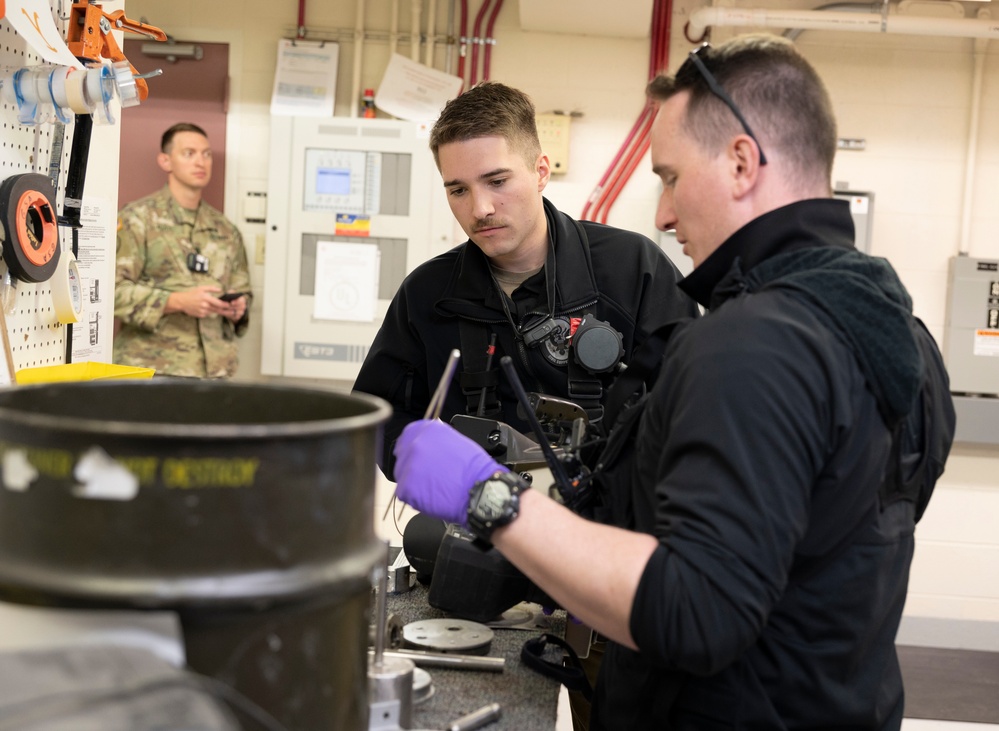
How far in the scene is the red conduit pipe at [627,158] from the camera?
154 inches

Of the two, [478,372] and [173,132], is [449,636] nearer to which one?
[478,372]

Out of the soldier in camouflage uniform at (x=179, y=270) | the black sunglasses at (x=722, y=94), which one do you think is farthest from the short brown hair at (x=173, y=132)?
the black sunglasses at (x=722, y=94)

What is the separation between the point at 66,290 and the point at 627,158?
2.84 m

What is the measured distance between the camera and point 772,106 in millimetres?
1076

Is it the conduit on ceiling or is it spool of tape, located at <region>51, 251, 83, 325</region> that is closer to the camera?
spool of tape, located at <region>51, 251, 83, 325</region>

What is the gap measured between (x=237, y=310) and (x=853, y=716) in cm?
319

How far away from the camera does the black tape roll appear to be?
1.37 m

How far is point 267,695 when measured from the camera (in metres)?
0.65

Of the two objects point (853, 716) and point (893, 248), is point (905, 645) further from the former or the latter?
point (853, 716)

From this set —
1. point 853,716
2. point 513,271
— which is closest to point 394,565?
point 513,271

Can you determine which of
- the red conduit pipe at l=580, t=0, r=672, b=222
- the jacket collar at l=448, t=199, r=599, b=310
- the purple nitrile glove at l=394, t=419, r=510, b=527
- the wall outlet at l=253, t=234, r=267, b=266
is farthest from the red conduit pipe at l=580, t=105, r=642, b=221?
the purple nitrile glove at l=394, t=419, r=510, b=527

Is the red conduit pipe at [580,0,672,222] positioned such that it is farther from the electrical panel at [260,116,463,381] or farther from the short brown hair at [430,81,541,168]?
the short brown hair at [430,81,541,168]

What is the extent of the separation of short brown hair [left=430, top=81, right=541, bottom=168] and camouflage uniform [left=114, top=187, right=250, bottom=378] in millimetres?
2152

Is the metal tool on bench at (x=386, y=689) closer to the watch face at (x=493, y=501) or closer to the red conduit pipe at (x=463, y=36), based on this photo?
the watch face at (x=493, y=501)
